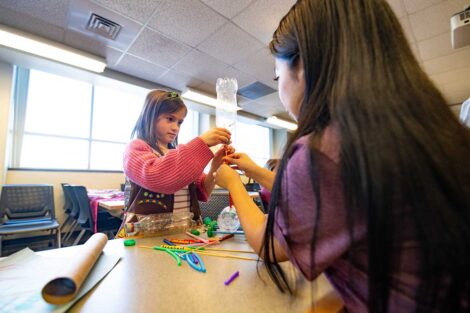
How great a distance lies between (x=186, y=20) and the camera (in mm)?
2035

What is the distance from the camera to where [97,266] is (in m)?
0.47

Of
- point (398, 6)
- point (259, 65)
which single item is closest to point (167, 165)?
point (398, 6)

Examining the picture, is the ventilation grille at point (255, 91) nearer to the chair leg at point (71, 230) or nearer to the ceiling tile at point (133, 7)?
the ceiling tile at point (133, 7)

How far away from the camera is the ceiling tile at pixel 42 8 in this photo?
1.83 m

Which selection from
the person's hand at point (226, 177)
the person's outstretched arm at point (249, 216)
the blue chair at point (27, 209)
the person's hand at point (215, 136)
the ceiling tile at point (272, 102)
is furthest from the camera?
the ceiling tile at point (272, 102)

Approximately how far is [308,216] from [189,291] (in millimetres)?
239

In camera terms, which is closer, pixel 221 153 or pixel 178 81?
pixel 221 153

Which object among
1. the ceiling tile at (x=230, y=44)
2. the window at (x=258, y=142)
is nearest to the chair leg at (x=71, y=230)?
the ceiling tile at (x=230, y=44)

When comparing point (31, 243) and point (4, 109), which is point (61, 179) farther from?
point (4, 109)

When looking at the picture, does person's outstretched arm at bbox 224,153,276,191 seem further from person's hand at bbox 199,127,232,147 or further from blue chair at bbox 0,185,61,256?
blue chair at bbox 0,185,61,256

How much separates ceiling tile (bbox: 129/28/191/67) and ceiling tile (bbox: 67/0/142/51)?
83 mm

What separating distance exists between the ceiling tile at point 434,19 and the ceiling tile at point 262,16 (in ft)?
3.95

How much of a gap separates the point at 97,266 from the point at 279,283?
377mm

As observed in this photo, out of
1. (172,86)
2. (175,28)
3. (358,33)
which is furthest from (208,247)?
(172,86)
